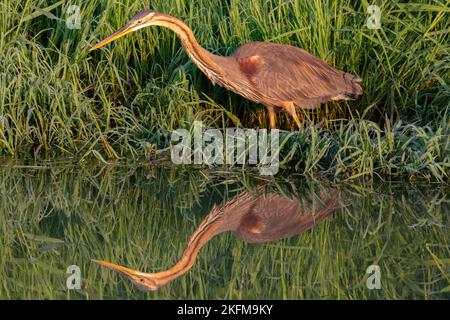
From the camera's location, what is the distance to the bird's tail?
305 inches

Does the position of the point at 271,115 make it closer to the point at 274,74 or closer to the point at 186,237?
the point at 274,74

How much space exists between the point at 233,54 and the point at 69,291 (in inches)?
121

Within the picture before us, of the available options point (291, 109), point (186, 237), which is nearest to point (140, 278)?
point (186, 237)

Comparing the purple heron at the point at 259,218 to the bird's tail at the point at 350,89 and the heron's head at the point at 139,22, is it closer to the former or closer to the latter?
the bird's tail at the point at 350,89

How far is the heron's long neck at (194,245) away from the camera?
5.57m

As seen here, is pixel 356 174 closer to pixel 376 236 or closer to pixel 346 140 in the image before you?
pixel 346 140

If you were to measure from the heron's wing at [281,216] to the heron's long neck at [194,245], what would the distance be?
15 cm

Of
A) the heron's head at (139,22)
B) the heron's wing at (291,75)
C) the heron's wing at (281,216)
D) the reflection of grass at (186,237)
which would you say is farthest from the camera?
the heron's wing at (291,75)

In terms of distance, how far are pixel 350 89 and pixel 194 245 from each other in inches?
89.9

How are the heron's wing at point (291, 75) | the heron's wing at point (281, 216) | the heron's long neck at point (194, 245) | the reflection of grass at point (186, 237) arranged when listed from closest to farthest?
1. the reflection of grass at point (186, 237)
2. the heron's long neck at point (194, 245)
3. the heron's wing at point (281, 216)
4. the heron's wing at point (291, 75)

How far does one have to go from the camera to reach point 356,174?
712 cm

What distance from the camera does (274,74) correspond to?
26.0 ft

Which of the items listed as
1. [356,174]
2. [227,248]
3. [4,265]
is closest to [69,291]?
[4,265]

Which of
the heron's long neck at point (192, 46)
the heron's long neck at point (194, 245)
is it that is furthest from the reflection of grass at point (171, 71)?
the heron's long neck at point (194, 245)
